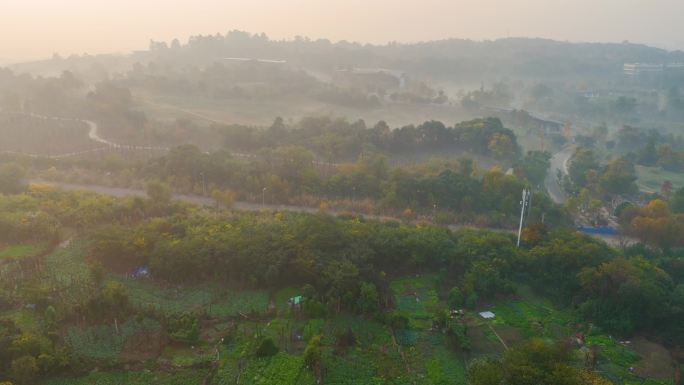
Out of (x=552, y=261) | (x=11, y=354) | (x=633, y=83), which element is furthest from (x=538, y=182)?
(x=633, y=83)

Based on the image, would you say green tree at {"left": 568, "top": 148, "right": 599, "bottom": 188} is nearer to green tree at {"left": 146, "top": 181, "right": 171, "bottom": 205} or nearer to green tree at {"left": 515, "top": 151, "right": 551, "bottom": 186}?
green tree at {"left": 515, "top": 151, "right": 551, "bottom": 186}

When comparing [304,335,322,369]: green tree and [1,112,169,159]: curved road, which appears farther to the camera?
[1,112,169,159]: curved road

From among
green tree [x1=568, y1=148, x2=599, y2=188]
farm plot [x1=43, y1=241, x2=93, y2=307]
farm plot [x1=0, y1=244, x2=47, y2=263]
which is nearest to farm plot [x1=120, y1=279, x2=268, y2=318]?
farm plot [x1=43, y1=241, x2=93, y2=307]

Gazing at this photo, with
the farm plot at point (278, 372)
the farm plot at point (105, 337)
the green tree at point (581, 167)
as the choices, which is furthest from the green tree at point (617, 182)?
the farm plot at point (105, 337)

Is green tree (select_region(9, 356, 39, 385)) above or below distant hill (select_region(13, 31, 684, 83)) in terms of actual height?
below

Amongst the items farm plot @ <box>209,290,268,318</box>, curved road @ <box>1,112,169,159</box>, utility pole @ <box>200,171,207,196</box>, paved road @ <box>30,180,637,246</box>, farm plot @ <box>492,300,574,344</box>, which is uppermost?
curved road @ <box>1,112,169,159</box>

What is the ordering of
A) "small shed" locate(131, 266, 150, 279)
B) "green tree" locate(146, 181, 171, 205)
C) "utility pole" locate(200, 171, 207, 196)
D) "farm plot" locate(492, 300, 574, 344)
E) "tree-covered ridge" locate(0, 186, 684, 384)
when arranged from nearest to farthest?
1. "tree-covered ridge" locate(0, 186, 684, 384)
2. "farm plot" locate(492, 300, 574, 344)
3. "small shed" locate(131, 266, 150, 279)
4. "green tree" locate(146, 181, 171, 205)
5. "utility pole" locate(200, 171, 207, 196)

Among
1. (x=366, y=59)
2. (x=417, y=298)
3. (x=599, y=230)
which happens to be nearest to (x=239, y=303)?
(x=417, y=298)

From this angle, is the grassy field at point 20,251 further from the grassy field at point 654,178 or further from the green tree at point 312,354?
the grassy field at point 654,178

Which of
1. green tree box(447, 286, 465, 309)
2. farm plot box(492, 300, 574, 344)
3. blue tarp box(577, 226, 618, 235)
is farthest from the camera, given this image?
blue tarp box(577, 226, 618, 235)
